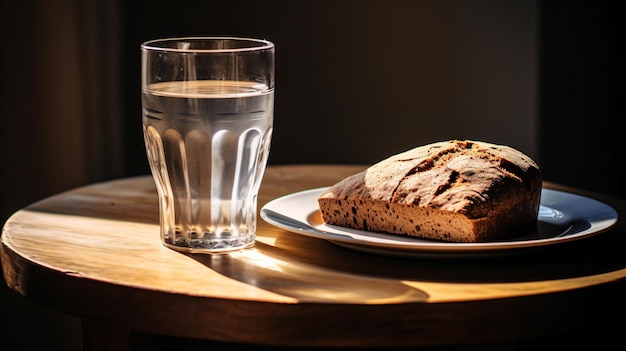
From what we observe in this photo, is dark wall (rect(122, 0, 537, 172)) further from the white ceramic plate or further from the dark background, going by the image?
the white ceramic plate

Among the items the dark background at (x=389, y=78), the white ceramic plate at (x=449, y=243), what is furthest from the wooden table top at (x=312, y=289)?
the dark background at (x=389, y=78)

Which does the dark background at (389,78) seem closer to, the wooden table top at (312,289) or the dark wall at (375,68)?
the dark wall at (375,68)

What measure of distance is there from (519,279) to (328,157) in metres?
1.41

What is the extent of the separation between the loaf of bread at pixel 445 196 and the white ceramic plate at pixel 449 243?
0.05 ft

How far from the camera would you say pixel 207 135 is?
834 millimetres

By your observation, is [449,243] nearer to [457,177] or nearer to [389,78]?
[457,177]

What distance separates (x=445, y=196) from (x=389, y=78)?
4.27ft

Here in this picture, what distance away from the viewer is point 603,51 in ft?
6.34

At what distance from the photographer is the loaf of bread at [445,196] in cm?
82

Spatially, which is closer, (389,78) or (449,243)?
(449,243)

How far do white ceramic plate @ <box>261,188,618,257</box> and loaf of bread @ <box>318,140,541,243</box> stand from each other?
0.01m

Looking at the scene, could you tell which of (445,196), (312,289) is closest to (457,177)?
(445,196)

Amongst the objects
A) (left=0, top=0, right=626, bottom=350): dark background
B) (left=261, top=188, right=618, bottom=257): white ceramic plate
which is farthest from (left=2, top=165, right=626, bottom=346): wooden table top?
(left=0, top=0, right=626, bottom=350): dark background
